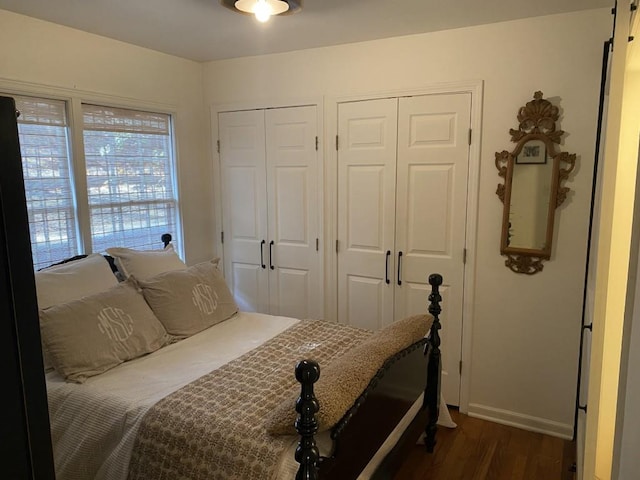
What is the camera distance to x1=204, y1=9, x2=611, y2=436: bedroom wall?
2.65 m

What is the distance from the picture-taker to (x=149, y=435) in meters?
1.81

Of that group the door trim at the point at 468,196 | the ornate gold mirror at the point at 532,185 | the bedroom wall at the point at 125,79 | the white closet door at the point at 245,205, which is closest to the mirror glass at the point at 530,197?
the ornate gold mirror at the point at 532,185

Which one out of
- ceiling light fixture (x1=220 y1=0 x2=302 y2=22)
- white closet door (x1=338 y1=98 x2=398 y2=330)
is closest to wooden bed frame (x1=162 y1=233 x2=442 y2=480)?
white closet door (x1=338 y1=98 x2=398 y2=330)

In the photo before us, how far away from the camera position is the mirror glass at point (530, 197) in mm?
2752

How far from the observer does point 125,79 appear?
321cm

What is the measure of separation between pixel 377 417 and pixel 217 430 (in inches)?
25.7

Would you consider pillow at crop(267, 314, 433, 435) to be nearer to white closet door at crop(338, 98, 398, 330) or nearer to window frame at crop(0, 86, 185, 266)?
white closet door at crop(338, 98, 398, 330)

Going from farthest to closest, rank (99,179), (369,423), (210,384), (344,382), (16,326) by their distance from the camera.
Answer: (99,179) → (210,384) → (369,423) → (344,382) → (16,326)

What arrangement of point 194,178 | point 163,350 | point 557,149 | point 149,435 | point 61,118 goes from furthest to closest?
point 194,178 < point 61,118 < point 557,149 < point 163,350 < point 149,435

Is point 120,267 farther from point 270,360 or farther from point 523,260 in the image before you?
point 523,260

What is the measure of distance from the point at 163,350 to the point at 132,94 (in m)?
1.86

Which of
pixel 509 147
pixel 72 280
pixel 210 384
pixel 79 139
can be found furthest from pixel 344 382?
pixel 79 139

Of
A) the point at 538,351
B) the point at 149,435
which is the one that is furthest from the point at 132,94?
the point at 538,351

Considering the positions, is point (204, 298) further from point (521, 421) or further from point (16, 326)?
point (521, 421)
